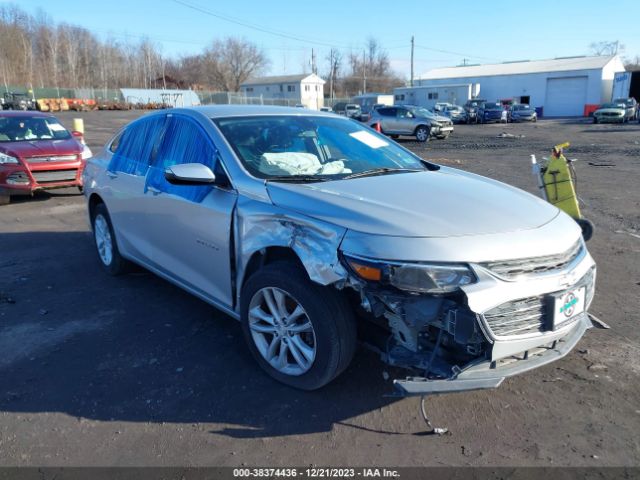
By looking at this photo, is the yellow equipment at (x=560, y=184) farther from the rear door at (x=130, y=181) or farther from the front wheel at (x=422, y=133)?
the front wheel at (x=422, y=133)

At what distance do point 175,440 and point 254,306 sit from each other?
3.09 feet

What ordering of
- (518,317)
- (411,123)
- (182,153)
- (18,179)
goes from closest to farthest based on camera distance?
(518,317), (182,153), (18,179), (411,123)

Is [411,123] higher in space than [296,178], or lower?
lower

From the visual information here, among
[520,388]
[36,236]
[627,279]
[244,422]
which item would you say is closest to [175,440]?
[244,422]

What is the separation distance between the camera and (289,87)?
307 ft

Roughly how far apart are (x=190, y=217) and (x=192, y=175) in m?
0.50

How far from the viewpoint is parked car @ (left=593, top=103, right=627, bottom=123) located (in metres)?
38.1

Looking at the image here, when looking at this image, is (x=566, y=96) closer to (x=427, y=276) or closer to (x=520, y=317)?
(x=520, y=317)

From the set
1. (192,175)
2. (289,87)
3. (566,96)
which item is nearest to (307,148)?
(192,175)

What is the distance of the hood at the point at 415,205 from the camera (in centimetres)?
284

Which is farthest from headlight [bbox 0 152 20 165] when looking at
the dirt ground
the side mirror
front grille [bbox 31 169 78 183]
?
the side mirror

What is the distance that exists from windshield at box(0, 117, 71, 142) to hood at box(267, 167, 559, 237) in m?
9.13

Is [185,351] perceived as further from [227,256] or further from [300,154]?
[300,154]

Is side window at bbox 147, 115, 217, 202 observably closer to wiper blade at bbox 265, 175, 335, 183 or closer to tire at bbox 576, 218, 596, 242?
wiper blade at bbox 265, 175, 335, 183
